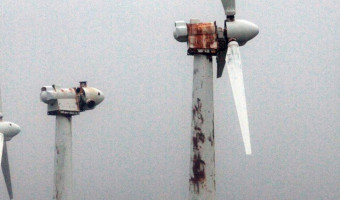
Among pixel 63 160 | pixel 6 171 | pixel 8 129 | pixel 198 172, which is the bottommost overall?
pixel 198 172

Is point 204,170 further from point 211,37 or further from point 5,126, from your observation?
point 5,126

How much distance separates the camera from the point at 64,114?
185ft

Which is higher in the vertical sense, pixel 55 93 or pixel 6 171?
pixel 55 93

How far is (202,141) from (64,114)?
70.6 feet

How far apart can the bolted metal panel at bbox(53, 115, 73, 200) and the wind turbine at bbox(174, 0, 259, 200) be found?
1944 cm

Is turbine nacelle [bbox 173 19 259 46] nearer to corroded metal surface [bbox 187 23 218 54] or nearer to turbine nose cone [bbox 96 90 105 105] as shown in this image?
corroded metal surface [bbox 187 23 218 54]

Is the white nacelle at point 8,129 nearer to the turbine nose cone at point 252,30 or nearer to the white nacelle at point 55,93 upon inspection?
the white nacelle at point 55,93

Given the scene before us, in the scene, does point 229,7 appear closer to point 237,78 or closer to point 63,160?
point 237,78

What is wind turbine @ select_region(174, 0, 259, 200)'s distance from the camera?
124 ft

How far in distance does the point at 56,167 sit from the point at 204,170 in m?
21.9

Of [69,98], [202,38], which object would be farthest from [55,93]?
[202,38]

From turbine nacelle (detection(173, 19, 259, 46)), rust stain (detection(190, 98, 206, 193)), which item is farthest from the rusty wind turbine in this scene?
rust stain (detection(190, 98, 206, 193))

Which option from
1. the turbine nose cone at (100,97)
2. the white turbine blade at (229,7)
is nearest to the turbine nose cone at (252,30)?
the white turbine blade at (229,7)

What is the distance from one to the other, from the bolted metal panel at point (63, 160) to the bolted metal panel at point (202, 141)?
20.5m
